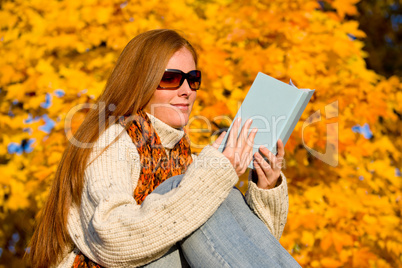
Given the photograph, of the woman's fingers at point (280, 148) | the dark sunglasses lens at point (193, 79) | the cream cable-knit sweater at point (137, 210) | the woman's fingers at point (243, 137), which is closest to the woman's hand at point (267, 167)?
the woman's fingers at point (280, 148)

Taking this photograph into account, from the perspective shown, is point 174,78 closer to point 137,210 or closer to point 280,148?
point 280,148

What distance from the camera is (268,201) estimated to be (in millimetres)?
1780

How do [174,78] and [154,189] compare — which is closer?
[154,189]

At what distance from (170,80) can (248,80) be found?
0.97 metres

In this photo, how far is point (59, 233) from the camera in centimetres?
172

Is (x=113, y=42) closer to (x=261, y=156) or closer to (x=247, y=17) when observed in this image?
(x=247, y=17)

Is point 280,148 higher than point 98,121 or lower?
lower

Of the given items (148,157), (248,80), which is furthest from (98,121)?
(248,80)

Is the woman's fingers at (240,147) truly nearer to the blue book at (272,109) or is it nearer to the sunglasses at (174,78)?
the blue book at (272,109)

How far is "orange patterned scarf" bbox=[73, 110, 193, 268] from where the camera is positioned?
5.71 ft

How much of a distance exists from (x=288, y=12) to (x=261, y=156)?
1405mm

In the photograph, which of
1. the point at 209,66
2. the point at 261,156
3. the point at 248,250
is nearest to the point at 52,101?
the point at 209,66

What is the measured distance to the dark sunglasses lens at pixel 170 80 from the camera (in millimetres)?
1895

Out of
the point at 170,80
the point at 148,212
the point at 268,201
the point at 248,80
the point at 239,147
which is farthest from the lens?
the point at 248,80
